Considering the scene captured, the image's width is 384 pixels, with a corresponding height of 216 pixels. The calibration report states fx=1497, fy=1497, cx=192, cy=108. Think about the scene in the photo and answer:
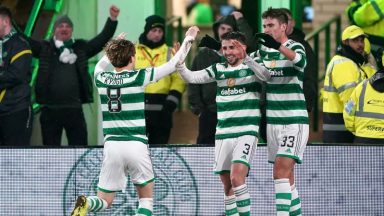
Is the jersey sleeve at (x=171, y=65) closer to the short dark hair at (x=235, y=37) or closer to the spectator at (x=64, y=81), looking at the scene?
the short dark hair at (x=235, y=37)

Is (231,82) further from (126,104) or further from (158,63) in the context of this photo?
(158,63)

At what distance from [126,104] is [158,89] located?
10.8 ft

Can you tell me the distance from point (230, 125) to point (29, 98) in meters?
3.02

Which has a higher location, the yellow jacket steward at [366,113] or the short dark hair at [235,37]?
the short dark hair at [235,37]

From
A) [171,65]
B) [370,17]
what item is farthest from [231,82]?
[370,17]

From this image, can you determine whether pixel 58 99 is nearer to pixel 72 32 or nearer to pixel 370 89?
pixel 72 32

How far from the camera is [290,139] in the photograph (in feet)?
50.0

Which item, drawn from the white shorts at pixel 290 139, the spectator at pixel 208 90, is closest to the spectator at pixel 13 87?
the spectator at pixel 208 90

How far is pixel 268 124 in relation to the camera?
15.4 metres

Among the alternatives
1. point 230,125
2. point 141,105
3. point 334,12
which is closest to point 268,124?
point 230,125

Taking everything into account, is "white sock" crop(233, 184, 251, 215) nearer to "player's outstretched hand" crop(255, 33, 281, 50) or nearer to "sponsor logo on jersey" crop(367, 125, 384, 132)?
"player's outstretched hand" crop(255, 33, 281, 50)

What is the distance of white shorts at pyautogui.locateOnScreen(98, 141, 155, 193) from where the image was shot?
14.6 meters

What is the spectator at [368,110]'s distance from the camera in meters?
16.4

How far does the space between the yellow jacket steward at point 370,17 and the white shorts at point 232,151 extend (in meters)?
3.42
